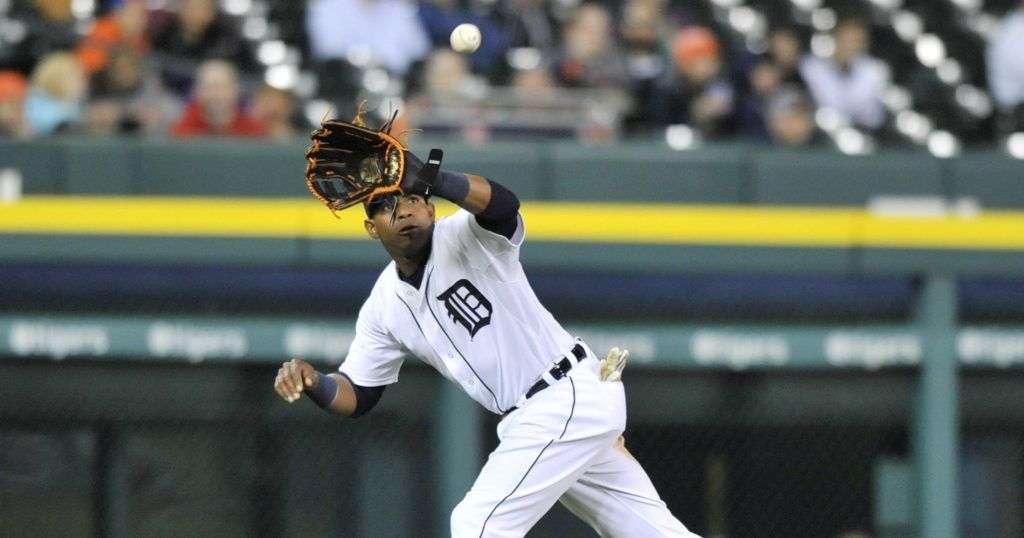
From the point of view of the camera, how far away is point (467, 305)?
389 centimetres

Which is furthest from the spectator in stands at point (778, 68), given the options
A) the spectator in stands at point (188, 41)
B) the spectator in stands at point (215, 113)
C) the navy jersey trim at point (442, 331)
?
the navy jersey trim at point (442, 331)

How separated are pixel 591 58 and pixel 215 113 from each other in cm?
180

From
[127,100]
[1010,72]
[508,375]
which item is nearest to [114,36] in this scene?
[127,100]

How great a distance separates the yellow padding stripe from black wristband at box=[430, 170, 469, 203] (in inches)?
97.4

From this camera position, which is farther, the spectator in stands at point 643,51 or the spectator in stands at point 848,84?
the spectator in stands at point 848,84

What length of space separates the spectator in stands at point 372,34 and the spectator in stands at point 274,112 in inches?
20.4

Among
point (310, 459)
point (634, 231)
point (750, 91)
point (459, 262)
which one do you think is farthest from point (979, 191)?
point (459, 262)

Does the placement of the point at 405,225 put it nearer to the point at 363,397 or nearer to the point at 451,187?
the point at 451,187

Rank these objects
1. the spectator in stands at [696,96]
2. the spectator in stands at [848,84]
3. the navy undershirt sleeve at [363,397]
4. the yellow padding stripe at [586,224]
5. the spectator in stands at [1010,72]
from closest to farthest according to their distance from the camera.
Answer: the navy undershirt sleeve at [363,397] → the yellow padding stripe at [586,224] → the spectator in stands at [696,96] → the spectator in stands at [848,84] → the spectator in stands at [1010,72]

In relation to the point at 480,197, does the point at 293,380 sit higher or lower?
lower

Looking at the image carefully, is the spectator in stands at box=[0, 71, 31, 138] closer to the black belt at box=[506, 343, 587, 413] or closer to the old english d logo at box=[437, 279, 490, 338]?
the old english d logo at box=[437, 279, 490, 338]

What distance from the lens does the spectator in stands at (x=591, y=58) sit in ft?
23.6

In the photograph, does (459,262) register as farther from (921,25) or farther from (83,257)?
(921,25)

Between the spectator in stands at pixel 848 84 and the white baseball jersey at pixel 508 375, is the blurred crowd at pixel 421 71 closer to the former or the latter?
the spectator in stands at pixel 848 84
